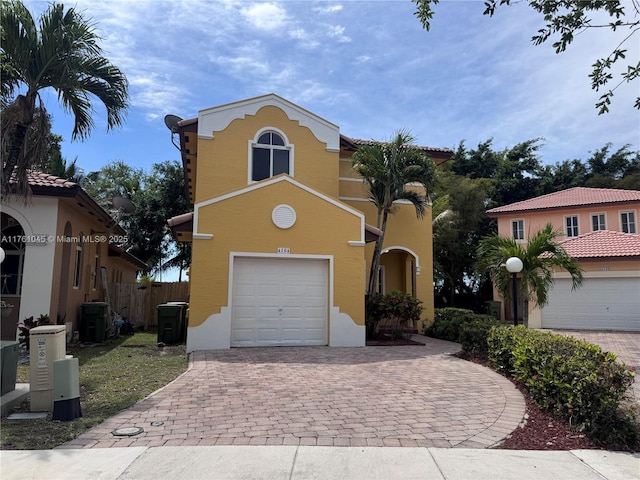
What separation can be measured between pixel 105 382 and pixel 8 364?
1.74m

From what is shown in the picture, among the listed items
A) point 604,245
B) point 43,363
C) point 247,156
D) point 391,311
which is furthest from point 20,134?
point 604,245

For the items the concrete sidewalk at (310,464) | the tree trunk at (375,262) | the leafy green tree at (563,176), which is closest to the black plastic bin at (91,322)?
the tree trunk at (375,262)

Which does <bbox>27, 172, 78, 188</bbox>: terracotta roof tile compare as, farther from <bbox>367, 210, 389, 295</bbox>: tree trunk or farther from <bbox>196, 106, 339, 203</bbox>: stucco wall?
<bbox>367, 210, 389, 295</bbox>: tree trunk

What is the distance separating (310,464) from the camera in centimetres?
448

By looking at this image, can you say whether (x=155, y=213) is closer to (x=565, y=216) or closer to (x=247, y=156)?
(x=247, y=156)

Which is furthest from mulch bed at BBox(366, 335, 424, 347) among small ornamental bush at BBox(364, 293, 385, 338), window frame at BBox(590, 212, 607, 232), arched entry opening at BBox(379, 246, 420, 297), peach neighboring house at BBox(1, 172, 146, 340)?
window frame at BBox(590, 212, 607, 232)

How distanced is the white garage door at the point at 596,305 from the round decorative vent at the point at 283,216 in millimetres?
15034

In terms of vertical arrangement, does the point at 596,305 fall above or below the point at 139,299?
below

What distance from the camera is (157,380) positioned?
8.24 metres

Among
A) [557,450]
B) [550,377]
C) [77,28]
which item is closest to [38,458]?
[557,450]

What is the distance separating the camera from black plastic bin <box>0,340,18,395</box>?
6.59m

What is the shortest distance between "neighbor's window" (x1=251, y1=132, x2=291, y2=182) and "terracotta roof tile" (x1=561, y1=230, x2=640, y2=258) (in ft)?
47.0

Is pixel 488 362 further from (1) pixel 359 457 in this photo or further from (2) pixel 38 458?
(2) pixel 38 458

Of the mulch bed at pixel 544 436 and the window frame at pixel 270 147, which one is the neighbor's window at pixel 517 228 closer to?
the window frame at pixel 270 147
